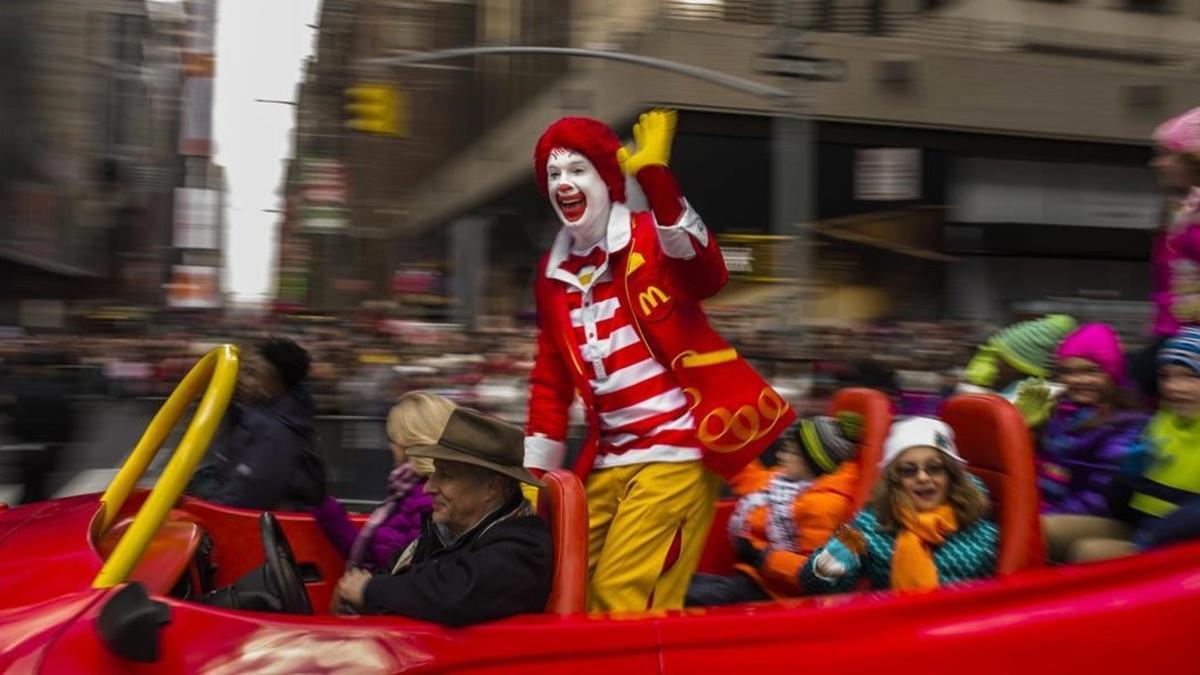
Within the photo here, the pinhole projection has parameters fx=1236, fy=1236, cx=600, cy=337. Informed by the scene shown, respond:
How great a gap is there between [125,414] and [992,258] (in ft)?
37.4

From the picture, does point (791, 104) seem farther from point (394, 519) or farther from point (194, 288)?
point (394, 519)

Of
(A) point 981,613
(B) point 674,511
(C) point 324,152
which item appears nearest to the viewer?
(A) point 981,613

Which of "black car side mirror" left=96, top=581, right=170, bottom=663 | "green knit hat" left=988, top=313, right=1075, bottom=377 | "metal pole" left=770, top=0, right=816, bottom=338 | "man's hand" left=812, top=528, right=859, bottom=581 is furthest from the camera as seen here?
"metal pole" left=770, top=0, right=816, bottom=338

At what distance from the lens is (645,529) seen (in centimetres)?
298

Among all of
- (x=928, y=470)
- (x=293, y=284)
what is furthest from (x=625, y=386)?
(x=293, y=284)

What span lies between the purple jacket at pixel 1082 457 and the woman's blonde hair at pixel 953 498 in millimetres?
830

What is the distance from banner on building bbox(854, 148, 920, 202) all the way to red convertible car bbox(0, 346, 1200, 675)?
12822 millimetres

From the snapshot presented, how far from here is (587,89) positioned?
17031mm

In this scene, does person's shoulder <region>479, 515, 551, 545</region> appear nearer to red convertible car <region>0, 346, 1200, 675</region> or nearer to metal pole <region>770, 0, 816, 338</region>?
red convertible car <region>0, 346, 1200, 675</region>

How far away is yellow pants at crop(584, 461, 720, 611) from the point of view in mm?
2908

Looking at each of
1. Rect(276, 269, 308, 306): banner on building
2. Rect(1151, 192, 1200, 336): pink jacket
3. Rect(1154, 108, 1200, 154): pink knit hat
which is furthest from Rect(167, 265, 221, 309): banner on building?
Rect(1154, 108, 1200, 154): pink knit hat

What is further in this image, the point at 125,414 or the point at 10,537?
the point at 125,414

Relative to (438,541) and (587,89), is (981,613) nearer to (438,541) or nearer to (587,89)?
(438,541)

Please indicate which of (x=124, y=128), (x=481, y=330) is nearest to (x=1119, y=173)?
(x=481, y=330)
